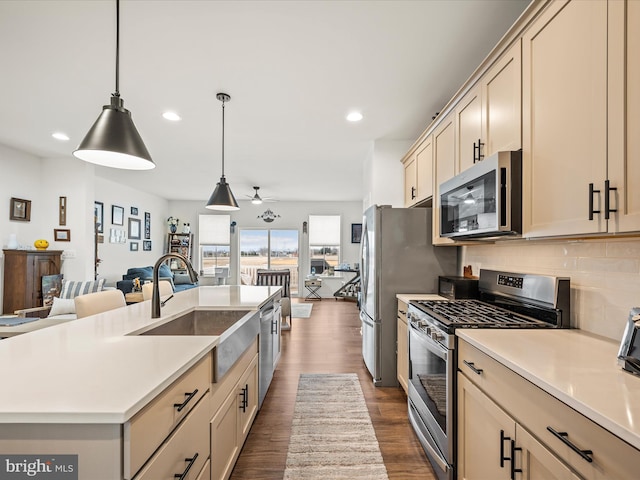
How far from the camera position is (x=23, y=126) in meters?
3.62

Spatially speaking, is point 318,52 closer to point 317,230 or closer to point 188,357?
point 188,357

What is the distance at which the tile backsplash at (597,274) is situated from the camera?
1.42 metres

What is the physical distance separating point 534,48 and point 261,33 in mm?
1506

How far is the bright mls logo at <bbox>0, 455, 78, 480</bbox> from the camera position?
30.5 inches

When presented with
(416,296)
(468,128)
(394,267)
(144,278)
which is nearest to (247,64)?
(468,128)

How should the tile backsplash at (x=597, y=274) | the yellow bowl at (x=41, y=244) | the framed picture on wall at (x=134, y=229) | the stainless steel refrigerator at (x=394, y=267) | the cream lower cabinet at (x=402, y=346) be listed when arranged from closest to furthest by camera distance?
the tile backsplash at (x=597, y=274) < the cream lower cabinet at (x=402, y=346) < the stainless steel refrigerator at (x=394, y=267) < the yellow bowl at (x=41, y=244) < the framed picture on wall at (x=134, y=229)

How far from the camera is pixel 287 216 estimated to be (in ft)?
29.5

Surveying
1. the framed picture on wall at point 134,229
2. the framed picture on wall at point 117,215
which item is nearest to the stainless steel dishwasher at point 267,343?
the framed picture on wall at point 117,215

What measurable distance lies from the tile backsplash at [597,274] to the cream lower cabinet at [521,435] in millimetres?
645

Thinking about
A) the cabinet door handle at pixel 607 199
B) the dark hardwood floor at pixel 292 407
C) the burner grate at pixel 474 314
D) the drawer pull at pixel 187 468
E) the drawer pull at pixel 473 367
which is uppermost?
the cabinet door handle at pixel 607 199

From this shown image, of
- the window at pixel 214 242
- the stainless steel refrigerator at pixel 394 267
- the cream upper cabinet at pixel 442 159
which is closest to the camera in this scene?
the cream upper cabinet at pixel 442 159

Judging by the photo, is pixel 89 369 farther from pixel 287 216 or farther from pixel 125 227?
pixel 287 216

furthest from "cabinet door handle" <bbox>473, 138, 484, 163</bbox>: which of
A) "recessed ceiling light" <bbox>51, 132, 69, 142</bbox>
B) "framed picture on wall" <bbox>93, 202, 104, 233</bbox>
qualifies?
"framed picture on wall" <bbox>93, 202, 104, 233</bbox>

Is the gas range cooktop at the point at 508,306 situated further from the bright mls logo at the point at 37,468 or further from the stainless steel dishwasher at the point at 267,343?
the bright mls logo at the point at 37,468
